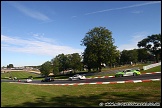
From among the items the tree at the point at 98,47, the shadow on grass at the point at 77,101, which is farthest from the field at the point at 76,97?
the tree at the point at 98,47

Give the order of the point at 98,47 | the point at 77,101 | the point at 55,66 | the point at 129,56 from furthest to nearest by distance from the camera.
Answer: the point at 129,56, the point at 55,66, the point at 98,47, the point at 77,101

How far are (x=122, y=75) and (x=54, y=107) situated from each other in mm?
26903

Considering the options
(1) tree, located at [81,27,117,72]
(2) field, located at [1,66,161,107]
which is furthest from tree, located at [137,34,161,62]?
(2) field, located at [1,66,161,107]

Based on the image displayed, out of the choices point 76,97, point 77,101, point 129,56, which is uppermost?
point 129,56

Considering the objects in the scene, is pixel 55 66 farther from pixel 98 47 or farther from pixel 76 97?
pixel 76 97

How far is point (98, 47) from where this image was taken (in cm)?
5944

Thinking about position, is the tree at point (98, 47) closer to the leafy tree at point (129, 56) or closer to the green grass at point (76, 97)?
the green grass at point (76, 97)

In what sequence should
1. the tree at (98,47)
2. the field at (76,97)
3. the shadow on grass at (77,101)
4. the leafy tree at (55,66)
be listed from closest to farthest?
the shadow on grass at (77,101), the field at (76,97), the tree at (98,47), the leafy tree at (55,66)

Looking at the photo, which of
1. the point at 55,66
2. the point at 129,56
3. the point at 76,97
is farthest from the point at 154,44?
the point at 76,97

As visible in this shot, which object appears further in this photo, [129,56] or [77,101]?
[129,56]

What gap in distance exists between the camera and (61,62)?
11156 cm

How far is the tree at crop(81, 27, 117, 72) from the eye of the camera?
58.4m

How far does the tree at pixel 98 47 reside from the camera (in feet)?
192

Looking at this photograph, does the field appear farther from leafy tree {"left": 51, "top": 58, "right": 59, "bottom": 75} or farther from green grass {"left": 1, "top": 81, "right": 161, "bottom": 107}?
leafy tree {"left": 51, "top": 58, "right": 59, "bottom": 75}
